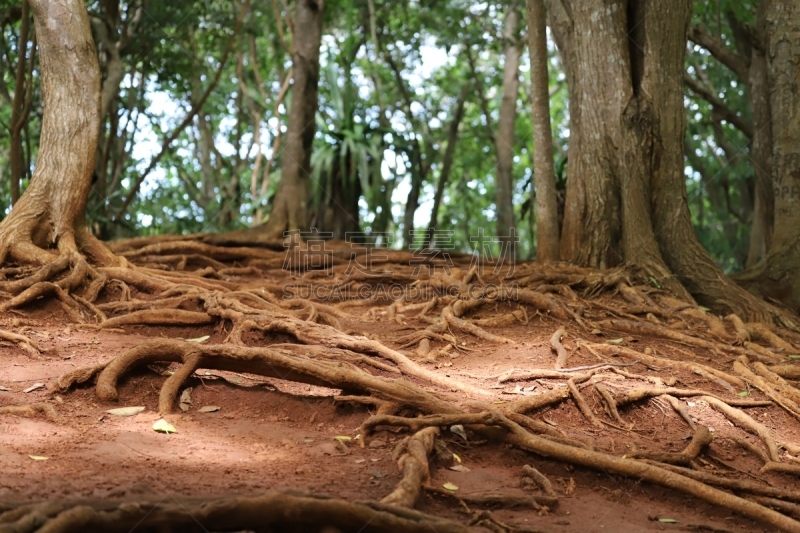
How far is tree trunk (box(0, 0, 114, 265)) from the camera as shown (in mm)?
6176

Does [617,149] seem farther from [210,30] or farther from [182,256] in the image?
[210,30]

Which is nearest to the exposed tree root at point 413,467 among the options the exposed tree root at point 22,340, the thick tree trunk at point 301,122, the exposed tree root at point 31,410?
the exposed tree root at point 31,410

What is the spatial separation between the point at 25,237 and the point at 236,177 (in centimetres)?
1026

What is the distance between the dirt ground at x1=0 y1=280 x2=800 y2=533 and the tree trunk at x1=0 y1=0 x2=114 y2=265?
3.48 feet

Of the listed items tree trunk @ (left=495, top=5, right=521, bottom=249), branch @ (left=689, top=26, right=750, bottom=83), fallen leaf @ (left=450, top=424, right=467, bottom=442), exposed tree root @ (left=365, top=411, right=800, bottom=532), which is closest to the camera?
exposed tree root @ (left=365, top=411, right=800, bottom=532)

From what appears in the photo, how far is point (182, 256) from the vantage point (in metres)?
7.85

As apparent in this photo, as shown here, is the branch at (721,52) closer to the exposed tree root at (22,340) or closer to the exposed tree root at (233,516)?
the exposed tree root at (22,340)

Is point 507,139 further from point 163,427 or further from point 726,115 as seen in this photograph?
point 163,427

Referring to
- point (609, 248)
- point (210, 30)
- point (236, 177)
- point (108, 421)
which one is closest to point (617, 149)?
point (609, 248)

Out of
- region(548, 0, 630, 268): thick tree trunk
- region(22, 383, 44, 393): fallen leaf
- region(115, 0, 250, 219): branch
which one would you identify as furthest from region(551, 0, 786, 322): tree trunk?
region(115, 0, 250, 219): branch

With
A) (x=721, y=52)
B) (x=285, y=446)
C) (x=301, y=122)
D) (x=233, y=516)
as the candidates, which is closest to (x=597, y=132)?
(x=301, y=122)

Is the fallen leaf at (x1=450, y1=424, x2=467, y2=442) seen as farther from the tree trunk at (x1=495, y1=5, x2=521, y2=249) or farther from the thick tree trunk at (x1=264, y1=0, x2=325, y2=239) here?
the tree trunk at (x1=495, y1=5, x2=521, y2=249)

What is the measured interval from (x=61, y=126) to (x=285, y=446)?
375 centimetres

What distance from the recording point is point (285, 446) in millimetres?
3674
